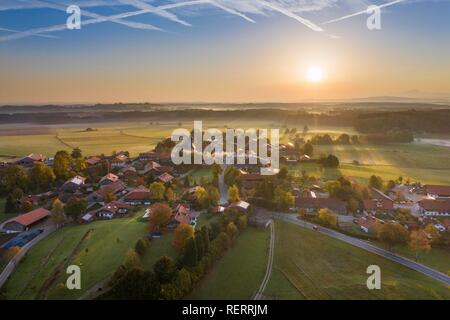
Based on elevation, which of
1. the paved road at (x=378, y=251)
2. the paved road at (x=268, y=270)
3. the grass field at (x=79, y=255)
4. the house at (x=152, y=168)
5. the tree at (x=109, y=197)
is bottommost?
the paved road at (x=378, y=251)

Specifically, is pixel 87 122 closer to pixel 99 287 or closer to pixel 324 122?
pixel 324 122

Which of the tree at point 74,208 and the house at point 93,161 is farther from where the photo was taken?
the house at point 93,161

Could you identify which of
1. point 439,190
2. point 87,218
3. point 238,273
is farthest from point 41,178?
point 439,190

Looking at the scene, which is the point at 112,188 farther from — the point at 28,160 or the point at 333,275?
the point at 333,275

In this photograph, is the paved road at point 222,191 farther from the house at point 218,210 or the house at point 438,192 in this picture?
the house at point 438,192

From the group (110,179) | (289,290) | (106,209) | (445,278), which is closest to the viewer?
(289,290)

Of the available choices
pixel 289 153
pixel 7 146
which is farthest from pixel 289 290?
pixel 7 146

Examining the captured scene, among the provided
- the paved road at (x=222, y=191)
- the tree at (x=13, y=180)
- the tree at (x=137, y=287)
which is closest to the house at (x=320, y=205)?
the paved road at (x=222, y=191)
